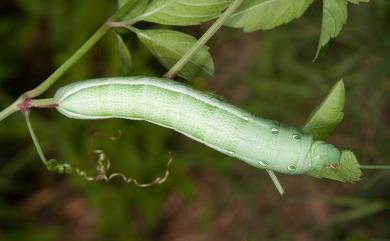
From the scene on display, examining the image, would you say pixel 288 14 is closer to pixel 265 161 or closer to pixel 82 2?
pixel 265 161

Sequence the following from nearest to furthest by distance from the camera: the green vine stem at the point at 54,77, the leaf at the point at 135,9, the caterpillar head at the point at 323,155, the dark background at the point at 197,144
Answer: the caterpillar head at the point at 323,155
the green vine stem at the point at 54,77
the leaf at the point at 135,9
the dark background at the point at 197,144

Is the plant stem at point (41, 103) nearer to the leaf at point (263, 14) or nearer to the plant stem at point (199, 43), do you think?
the plant stem at point (199, 43)

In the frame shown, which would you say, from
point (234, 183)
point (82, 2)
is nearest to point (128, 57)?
point (82, 2)

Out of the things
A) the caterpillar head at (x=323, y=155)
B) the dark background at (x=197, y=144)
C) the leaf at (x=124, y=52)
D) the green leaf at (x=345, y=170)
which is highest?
the leaf at (x=124, y=52)

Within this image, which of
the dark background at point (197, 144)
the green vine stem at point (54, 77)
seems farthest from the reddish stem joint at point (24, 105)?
the dark background at point (197, 144)

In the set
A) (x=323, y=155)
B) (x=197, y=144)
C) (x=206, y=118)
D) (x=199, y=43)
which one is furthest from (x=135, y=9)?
(x=197, y=144)

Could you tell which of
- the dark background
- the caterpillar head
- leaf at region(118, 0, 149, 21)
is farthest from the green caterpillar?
the dark background

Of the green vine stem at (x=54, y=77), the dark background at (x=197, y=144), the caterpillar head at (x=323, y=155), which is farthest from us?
the dark background at (x=197, y=144)

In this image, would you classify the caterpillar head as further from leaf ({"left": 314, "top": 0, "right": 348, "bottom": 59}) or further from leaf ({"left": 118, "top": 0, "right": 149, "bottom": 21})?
leaf ({"left": 118, "top": 0, "right": 149, "bottom": 21})
